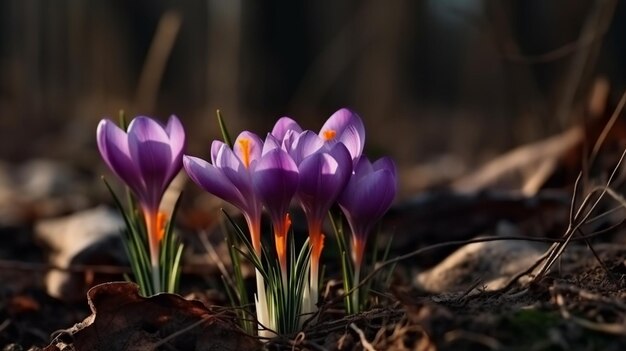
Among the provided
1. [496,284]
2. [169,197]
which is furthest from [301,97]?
[496,284]

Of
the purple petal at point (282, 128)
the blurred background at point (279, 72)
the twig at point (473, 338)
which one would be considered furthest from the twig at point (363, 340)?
the blurred background at point (279, 72)

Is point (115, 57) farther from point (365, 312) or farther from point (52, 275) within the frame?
point (365, 312)

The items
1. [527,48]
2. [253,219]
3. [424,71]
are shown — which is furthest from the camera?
[424,71]

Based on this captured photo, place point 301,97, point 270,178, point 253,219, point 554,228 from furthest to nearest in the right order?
point 301,97 < point 554,228 < point 253,219 < point 270,178

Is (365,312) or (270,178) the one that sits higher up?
(270,178)

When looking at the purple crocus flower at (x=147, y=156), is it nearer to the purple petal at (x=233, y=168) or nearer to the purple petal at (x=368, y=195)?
the purple petal at (x=233, y=168)
